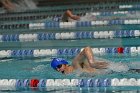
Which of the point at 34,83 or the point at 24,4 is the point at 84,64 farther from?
the point at 24,4

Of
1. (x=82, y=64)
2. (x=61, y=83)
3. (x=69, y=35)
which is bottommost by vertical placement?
(x=61, y=83)

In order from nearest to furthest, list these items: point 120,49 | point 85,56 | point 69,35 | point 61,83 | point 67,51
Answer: point 61,83
point 85,56
point 120,49
point 67,51
point 69,35

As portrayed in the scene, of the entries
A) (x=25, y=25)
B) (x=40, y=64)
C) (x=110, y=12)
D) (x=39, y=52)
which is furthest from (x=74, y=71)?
(x=110, y=12)

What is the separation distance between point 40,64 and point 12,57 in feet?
3.03

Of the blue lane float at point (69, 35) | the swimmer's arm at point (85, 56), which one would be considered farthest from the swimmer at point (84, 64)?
the blue lane float at point (69, 35)

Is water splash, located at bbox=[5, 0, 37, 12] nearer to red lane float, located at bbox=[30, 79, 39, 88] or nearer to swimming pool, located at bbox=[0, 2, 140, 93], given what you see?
swimming pool, located at bbox=[0, 2, 140, 93]

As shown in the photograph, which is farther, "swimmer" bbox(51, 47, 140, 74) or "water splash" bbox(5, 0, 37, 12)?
"water splash" bbox(5, 0, 37, 12)

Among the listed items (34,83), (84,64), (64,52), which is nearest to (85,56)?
(84,64)

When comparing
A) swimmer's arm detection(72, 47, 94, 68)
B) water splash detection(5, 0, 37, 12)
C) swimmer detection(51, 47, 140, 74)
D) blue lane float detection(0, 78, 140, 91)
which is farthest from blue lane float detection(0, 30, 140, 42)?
water splash detection(5, 0, 37, 12)

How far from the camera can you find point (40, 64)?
22.9 ft

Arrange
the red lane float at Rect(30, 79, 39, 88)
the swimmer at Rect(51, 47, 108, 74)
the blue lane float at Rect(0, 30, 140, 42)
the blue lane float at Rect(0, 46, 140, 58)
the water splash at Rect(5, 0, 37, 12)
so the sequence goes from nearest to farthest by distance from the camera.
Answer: the red lane float at Rect(30, 79, 39, 88), the swimmer at Rect(51, 47, 108, 74), the blue lane float at Rect(0, 46, 140, 58), the blue lane float at Rect(0, 30, 140, 42), the water splash at Rect(5, 0, 37, 12)

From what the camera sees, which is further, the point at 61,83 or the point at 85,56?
the point at 85,56

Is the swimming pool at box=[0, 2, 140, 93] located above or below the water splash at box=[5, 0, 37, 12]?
below

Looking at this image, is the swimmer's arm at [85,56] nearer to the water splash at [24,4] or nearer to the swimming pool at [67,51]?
the swimming pool at [67,51]
